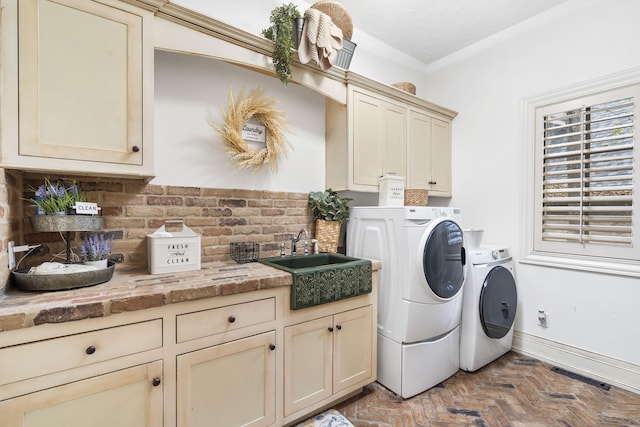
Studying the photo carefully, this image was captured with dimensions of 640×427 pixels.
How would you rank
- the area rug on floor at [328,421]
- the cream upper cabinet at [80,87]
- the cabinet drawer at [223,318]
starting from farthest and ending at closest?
1. the area rug on floor at [328,421]
2. the cabinet drawer at [223,318]
3. the cream upper cabinet at [80,87]

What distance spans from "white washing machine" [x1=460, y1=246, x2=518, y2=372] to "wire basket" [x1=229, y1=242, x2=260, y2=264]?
1720 mm

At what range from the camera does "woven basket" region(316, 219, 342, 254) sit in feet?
8.02

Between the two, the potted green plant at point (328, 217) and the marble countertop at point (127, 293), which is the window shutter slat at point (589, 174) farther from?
the marble countertop at point (127, 293)

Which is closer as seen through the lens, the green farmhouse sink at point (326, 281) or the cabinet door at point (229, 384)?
the cabinet door at point (229, 384)

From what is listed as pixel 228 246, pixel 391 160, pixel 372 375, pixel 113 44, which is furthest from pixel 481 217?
pixel 113 44

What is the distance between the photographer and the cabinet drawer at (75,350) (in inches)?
39.5

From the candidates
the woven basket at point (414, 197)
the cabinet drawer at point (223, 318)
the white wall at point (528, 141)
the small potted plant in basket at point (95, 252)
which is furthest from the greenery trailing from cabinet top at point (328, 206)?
the white wall at point (528, 141)

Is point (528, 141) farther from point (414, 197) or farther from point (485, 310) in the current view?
point (485, 310)

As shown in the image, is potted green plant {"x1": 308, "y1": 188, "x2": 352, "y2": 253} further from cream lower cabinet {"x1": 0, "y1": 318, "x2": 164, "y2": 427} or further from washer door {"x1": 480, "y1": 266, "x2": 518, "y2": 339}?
cream lower cabinet {"x1": 0, "y1": 318, "x2": 164, "y2": 427}

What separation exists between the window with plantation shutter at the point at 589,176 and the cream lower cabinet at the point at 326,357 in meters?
1.85

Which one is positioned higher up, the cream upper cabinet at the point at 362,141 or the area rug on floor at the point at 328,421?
the cream upper cabinet at the point at 362,141

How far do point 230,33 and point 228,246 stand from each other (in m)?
1.36

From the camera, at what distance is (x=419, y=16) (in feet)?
8.64

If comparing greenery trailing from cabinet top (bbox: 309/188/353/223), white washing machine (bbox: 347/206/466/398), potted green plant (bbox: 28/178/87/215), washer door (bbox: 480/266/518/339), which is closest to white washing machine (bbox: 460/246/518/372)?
washer door (bbox: 480/266/518/339)
